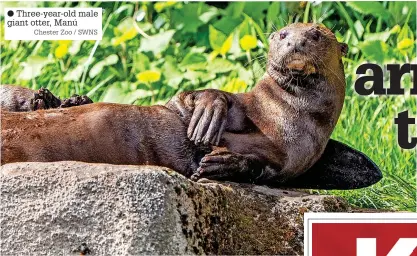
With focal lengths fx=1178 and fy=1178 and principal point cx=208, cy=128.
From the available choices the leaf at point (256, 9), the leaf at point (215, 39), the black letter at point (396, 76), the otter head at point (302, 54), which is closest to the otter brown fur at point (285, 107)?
the otter head at point (302, 54)

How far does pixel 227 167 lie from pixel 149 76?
5.93ft

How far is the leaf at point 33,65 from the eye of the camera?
5672 millimetres

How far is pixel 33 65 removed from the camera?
5.71m

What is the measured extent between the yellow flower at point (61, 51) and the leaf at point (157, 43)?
365 millimetres

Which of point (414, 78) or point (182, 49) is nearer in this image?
point (414, 78)

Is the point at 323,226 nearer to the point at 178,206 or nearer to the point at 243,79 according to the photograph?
the point at 178,206

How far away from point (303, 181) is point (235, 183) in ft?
1.46

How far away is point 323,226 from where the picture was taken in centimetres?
378

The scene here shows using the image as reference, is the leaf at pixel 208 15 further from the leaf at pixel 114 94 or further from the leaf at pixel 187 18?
the leaf at pixel 114 94

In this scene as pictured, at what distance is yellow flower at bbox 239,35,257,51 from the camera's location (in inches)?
222

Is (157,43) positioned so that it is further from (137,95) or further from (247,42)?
(247,42)

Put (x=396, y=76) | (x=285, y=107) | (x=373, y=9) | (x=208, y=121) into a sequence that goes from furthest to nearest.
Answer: (x=373, y=9) < (x=396, y=76) < (x=285, y=107) < (x=208, y=121)

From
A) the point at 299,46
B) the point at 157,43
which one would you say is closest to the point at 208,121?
the point at 299,46

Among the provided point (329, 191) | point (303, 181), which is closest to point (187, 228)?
point (303, 181)
